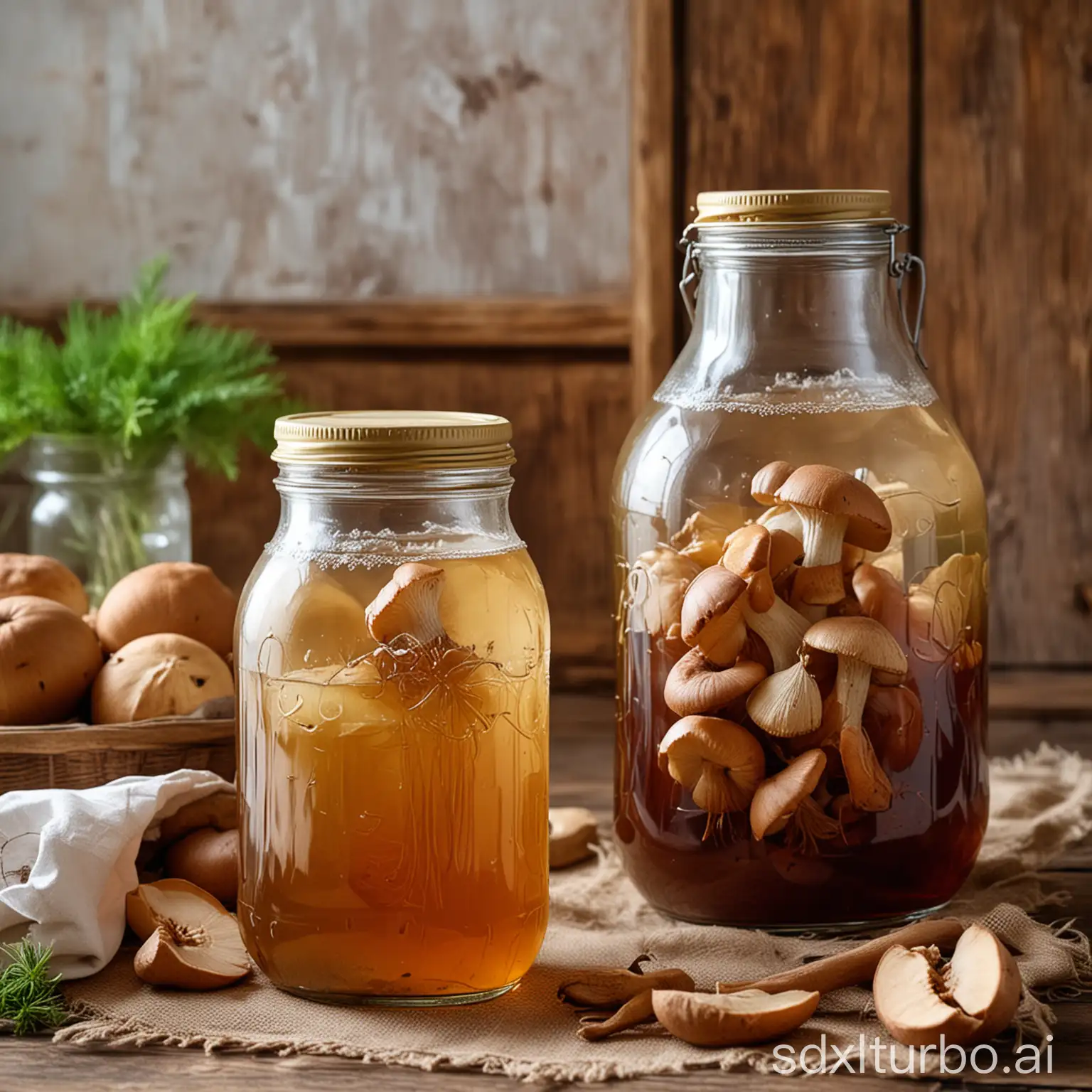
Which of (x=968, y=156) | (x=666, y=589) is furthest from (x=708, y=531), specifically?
(x=968, y=156)

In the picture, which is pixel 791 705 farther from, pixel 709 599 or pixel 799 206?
pixel 799 206

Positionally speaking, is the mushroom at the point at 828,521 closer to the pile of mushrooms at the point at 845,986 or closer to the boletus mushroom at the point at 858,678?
the boletus mushroom at the point at 858,678

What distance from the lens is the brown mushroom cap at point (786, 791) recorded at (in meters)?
0.79

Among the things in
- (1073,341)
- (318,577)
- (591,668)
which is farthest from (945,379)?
(318,577)

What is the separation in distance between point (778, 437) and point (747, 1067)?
13.4 inches

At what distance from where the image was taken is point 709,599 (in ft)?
2.59

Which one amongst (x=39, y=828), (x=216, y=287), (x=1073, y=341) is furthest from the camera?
(x=216, y=287)

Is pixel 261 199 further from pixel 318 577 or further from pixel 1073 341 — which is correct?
pixel 318 577

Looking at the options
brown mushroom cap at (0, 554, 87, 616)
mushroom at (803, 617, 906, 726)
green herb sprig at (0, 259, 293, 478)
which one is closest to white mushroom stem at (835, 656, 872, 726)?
mushroom at (803, 617, 906, 726)

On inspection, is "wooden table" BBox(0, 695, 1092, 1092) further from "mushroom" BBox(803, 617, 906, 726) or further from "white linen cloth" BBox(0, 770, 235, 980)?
"mushroom" BBox(803, 617, 906, 726)

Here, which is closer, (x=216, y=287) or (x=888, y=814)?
(x=888, y=814)

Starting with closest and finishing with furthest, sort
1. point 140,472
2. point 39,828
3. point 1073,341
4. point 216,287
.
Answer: point 39,828 → point 140,472 → point 1073,341 → point 216,287

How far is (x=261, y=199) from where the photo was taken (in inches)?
65.0

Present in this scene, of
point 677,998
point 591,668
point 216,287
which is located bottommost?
point 591,668
